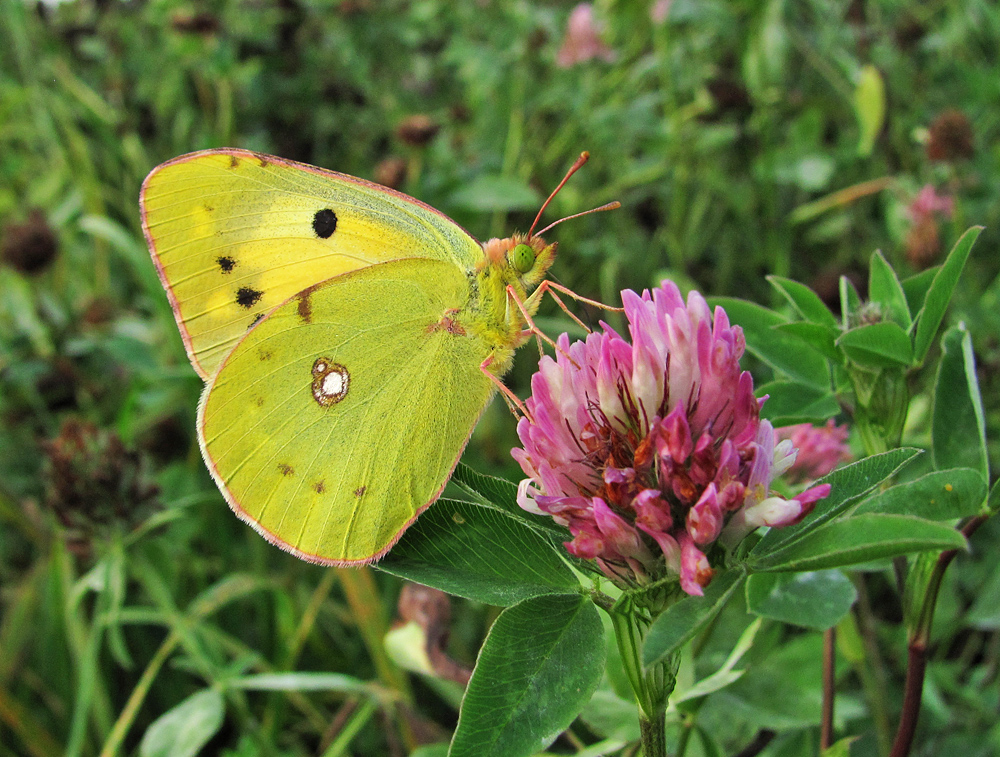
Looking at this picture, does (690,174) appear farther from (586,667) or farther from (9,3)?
(9,3)

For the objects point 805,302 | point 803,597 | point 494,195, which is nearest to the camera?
point 803,597

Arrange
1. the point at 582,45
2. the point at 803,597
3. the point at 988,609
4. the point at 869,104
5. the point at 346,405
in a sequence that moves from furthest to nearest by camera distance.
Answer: the point at 582,45, the point at 869,104, the point at 988,609, the point at 346,405, the point at 803,597

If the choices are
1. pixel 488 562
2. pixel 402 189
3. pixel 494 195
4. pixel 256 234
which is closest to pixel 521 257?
pixel 256 234

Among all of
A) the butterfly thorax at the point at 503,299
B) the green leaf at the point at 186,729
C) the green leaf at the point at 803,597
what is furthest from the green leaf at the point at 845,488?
the green leaf at the point at 186,729

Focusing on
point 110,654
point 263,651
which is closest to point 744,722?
point 263,651

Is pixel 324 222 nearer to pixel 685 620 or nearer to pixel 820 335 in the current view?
pixel 820 335

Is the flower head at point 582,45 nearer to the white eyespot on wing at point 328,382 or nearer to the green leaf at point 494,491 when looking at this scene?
the white eyespot on wing at point 328,382
